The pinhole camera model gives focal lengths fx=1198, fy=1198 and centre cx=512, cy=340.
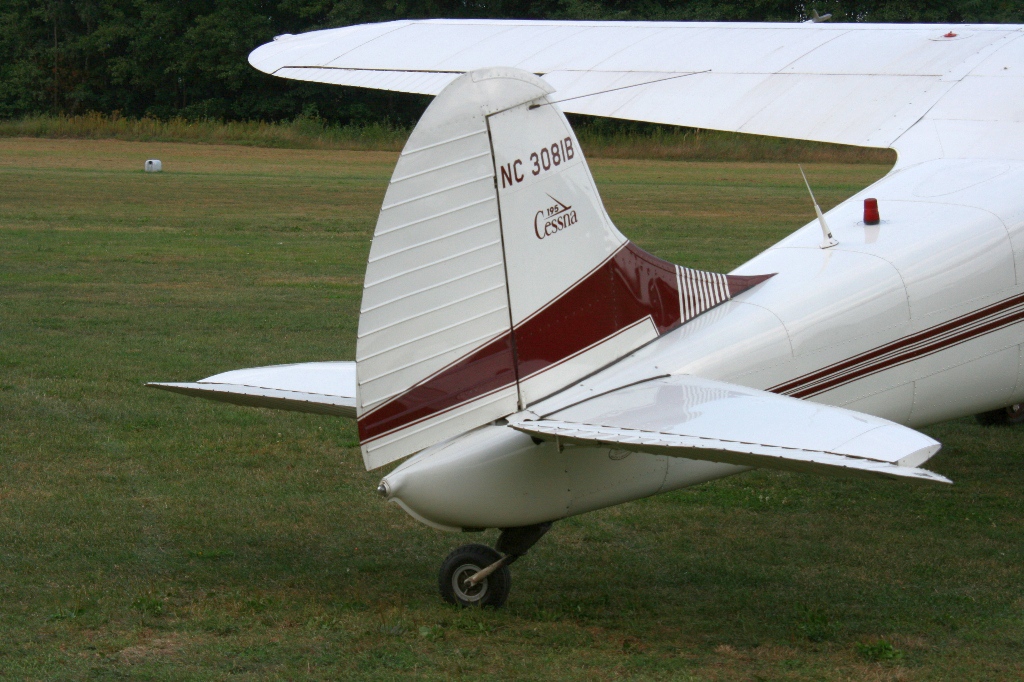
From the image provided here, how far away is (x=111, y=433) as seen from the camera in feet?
27.6

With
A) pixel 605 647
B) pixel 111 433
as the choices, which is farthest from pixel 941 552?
pixel 111 433

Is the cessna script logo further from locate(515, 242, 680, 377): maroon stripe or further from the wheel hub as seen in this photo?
the wheel hub

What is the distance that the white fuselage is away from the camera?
493 centimetres

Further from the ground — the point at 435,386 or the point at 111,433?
the point at 435,386

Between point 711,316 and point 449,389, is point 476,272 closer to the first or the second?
point 449,389

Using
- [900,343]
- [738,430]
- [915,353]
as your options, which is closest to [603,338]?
[738,430]

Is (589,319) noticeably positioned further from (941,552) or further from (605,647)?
(941,552)

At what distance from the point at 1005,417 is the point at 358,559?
5597 millimetres

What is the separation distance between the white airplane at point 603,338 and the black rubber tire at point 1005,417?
8.69 feet

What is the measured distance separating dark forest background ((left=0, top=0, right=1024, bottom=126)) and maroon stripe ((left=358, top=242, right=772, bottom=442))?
42.9 metres

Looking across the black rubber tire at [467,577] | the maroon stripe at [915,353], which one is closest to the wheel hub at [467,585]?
the black rubber tire at [467,577]

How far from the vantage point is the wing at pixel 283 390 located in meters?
5.35

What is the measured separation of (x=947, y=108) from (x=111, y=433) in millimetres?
6036

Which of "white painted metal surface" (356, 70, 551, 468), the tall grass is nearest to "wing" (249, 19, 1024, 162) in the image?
"white painted metal surface" (356, 70, 551, 468)
